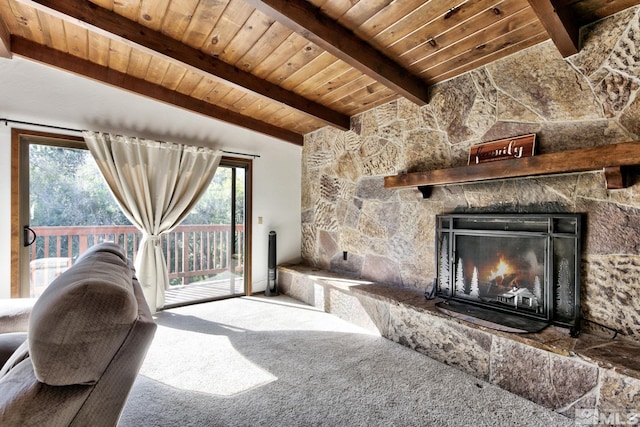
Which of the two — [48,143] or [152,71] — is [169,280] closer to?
[48,143]

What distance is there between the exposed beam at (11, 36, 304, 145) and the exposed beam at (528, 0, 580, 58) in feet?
10.2

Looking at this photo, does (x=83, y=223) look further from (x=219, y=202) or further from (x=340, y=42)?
(x=340, y=42)

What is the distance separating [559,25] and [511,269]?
1664 mm

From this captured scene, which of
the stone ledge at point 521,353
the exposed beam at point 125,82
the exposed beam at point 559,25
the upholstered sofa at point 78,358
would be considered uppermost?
the exposed beam at point 125,82

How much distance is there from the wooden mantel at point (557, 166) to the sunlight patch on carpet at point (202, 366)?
6.87ft

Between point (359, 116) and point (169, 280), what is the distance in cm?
308

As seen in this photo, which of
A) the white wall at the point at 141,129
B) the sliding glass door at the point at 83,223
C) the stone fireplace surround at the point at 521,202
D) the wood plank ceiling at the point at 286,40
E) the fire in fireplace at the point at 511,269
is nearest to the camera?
the stone fireplace surround at the point at 521,202

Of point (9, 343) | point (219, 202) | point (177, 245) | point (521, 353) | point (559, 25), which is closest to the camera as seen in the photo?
point (9, 343)

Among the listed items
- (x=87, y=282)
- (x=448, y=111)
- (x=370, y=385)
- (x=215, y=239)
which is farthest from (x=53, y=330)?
(x=215, y=239)


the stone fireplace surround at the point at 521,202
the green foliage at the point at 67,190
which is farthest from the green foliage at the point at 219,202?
the stone fireplace surround at the point at 521,202

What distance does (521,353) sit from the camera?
1.98 meters

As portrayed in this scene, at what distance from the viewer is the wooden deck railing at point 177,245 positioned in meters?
3.08

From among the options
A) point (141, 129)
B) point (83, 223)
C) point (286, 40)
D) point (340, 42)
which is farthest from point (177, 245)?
point (340, 42)

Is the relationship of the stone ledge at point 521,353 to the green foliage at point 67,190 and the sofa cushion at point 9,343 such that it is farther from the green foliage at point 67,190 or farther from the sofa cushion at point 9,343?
the green foliage at point 67,190
